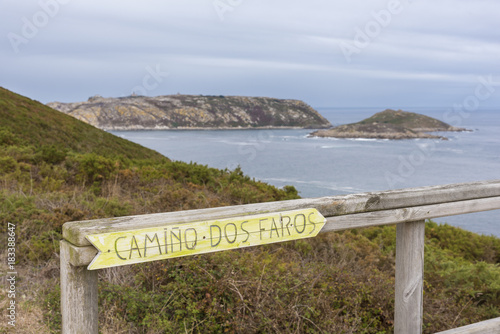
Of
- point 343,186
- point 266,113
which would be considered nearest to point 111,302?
point 343,186


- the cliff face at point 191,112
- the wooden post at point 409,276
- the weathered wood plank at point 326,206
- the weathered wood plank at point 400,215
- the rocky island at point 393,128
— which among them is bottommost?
the wooden post at point 409,276

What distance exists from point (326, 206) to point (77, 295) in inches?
45.5

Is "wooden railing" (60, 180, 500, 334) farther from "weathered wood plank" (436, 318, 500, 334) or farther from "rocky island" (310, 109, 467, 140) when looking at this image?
"rocky island" (310, 109, 467, 140)

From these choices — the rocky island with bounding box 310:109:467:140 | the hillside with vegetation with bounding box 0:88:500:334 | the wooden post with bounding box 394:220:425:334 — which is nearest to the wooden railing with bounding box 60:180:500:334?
the wooden post with bounding box 394:220:425:334

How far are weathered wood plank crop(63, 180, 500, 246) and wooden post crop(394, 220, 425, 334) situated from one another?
0.52ft

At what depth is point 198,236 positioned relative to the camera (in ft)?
5.82

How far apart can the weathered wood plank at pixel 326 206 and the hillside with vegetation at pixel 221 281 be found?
116 cm

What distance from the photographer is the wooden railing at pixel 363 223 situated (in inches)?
65.4

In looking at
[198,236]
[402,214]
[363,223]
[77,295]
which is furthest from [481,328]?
[77,295]

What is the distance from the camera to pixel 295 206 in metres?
2.00

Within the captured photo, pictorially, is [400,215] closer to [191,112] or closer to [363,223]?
[363,223]

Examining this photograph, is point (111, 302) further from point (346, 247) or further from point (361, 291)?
point (346, 247)

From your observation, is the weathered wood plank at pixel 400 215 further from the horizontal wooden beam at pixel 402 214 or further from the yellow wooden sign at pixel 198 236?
the yellow wooden sign at pixel 198 236

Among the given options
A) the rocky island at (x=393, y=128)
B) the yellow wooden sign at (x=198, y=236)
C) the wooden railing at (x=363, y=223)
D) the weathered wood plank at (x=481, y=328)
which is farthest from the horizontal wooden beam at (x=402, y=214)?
the rocky island at (x=393, y=128)
